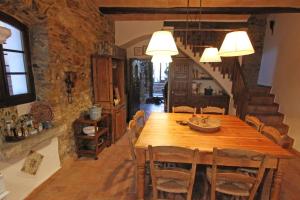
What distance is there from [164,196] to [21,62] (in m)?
2.54

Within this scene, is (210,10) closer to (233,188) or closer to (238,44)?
(238,44)

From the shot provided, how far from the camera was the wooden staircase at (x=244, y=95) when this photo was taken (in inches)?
167

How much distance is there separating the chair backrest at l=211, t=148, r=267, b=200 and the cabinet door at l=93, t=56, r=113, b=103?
2660mm

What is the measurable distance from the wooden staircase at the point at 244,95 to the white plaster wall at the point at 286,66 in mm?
166

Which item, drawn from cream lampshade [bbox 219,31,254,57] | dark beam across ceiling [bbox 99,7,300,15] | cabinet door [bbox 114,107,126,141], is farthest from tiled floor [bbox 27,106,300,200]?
dark beam across ceiling [bbox 99,7,300,15]

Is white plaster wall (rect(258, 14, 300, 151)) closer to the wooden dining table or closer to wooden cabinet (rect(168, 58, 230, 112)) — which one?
wooden cabinet (rect(168, 58, 230, 112))

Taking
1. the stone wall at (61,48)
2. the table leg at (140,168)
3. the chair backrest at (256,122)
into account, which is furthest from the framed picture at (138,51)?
the table leg at (140,168)

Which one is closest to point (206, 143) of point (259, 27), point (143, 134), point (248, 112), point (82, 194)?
point (143, 134)

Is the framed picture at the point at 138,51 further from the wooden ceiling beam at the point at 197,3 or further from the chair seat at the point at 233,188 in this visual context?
the chair seat at the point at 233,188

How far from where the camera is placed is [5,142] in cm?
204

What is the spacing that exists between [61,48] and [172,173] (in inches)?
94.2

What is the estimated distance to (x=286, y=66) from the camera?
4344 mm

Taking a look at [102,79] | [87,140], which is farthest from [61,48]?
[87,140]

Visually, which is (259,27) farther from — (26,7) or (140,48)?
(26,7)
